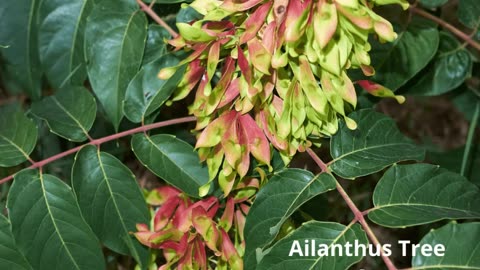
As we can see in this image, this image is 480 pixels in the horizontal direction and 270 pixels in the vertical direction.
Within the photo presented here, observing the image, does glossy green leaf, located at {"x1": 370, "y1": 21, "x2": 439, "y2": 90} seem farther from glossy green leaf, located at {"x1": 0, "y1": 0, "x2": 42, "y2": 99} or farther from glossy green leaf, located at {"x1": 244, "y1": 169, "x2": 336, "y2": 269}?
glossy green leaf, located at {"x1": 0, "y1": 0, "x2": 42, "y2": 99}

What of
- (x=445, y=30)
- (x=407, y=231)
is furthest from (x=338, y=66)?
(x=407, y=231)

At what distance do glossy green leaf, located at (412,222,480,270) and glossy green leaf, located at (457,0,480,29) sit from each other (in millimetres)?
595

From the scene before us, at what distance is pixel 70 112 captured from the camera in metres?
1.16

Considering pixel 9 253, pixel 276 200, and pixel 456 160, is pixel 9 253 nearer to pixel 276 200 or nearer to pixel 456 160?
pixel 276 200

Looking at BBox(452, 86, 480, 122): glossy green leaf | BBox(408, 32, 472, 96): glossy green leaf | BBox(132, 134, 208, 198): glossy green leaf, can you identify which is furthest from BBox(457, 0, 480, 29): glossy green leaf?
BBox(132, 134, 208, 198): glossy green leaf

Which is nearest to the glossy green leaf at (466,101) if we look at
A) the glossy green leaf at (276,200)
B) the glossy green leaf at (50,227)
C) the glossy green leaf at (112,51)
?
the glossy green leaf at (276,200)

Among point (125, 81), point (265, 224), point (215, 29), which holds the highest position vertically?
point (215, 29)

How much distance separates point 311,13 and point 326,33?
0.15ft

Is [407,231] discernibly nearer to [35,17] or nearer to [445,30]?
[445,30]

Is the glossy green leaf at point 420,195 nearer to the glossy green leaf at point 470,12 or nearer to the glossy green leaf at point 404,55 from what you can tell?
the glossy green leaf at point 404,55

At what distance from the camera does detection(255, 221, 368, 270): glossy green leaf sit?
2.99 feet

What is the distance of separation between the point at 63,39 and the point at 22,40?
10 centimetres

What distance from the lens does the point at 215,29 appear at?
99cm

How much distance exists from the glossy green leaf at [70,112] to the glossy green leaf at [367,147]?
0.43 m
